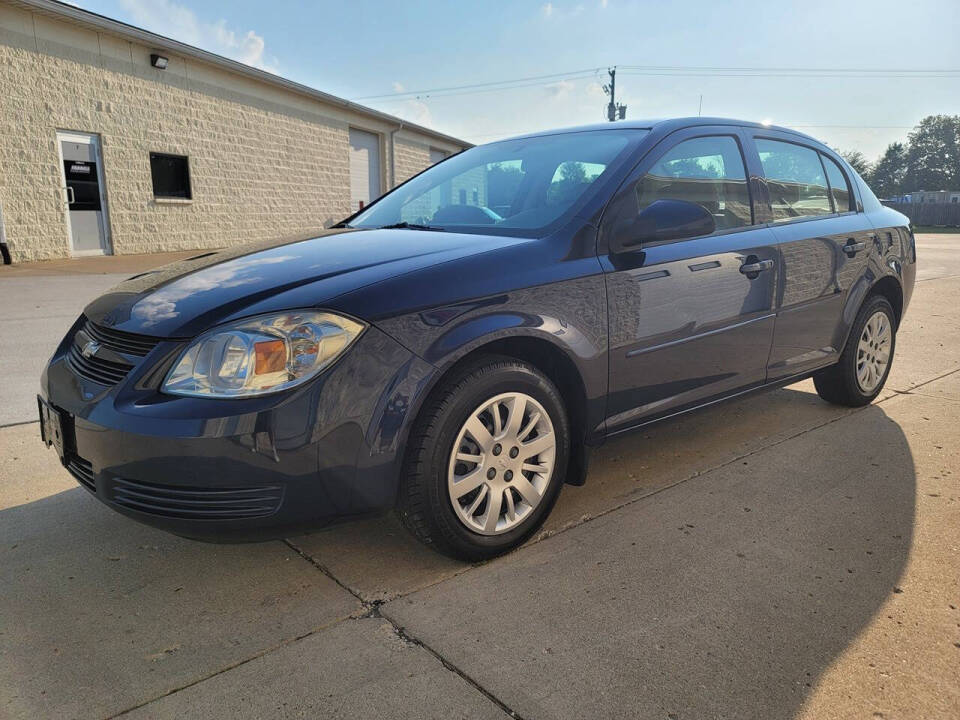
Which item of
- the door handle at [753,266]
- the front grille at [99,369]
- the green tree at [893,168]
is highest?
the green tree at [893,168]

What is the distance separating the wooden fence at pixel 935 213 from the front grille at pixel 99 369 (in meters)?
46.6

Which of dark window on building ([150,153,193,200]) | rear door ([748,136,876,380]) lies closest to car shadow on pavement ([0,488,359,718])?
rear door ([748,136,876,380])

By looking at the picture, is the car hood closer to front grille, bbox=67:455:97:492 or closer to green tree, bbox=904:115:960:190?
front grille, bbox=67:455:97:492

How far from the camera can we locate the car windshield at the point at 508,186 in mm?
2896

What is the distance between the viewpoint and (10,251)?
40.5ft

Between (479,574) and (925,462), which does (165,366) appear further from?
(925,462)

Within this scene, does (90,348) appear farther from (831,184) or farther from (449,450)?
(831,184)

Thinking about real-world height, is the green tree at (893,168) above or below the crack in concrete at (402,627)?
above

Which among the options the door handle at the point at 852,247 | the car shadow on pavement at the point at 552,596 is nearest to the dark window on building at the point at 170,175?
the car shadow on pavement at the point at 552,596

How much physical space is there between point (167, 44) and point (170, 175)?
2576 millimetres

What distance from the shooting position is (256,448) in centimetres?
201

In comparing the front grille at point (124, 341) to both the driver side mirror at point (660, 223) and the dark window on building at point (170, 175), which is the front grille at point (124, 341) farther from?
the dark window on building at point (170, 175)

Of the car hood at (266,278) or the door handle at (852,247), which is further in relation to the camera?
the door handle at (852,247)

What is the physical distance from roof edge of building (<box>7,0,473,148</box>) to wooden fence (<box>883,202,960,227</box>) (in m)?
35.7
